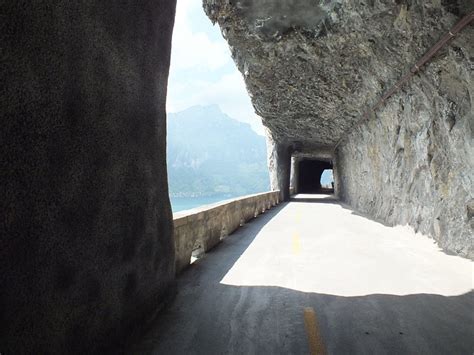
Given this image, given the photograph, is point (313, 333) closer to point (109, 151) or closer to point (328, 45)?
point (109, 151)

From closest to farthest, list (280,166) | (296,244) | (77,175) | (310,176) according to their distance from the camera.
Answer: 1. (77,175)
2. (296,244)
3. (280,166)
4. (310,176)

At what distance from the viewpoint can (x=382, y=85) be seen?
1186cm

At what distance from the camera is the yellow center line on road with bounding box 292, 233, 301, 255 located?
840cm

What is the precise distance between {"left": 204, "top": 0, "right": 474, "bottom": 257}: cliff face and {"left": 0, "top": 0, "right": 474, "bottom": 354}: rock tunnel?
0.06m

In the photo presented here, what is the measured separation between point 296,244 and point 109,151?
7.02 metres

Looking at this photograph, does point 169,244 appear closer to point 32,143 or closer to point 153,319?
point 153,319

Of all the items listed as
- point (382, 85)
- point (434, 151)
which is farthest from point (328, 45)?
point (434, 151)

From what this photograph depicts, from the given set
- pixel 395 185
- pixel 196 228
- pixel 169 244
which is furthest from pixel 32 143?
pixel 395 185

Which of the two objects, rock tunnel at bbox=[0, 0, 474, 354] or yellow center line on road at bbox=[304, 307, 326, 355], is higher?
rock tunnel at bbox=[0, 0, 474, 354]

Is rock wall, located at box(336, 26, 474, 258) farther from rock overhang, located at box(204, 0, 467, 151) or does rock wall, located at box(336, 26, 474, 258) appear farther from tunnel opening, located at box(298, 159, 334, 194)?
tunnel opening, located at box(298, 159, 334, 194)

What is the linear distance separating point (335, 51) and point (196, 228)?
8.61 metres

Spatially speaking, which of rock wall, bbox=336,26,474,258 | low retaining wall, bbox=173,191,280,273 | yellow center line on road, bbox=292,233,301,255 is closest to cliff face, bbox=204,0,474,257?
rock wall, bbox=336,26,474,258

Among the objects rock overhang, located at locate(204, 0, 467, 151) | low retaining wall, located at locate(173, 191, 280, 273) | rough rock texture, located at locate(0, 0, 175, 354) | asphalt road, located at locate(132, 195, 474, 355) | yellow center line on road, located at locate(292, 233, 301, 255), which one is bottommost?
yellow center line on road, located at locate(292, 233, 301, 255)

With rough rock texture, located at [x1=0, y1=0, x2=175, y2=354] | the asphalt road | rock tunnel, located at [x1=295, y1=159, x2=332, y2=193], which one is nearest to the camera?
rough rock texture, located at [x1=0, y1=0, x2=175, y2=354]
